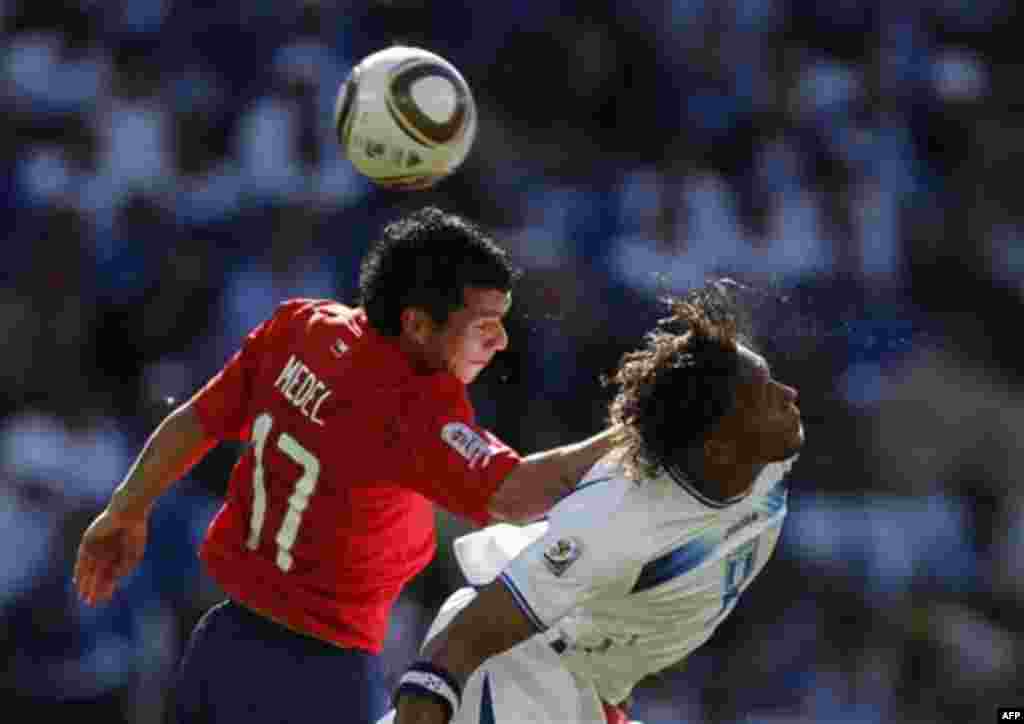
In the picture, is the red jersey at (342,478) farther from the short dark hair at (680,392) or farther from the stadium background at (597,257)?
the stadium background at (597,257)

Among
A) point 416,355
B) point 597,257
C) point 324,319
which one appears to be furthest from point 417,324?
point 597,257

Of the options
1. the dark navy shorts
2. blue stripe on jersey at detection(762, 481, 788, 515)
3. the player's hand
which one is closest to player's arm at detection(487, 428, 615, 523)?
blue stripe on jersey at detection(762, 481, 788, 515)

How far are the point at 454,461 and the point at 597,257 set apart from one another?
4544 millimetres

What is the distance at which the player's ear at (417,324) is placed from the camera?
14.7ft

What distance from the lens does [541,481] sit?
4.09 m

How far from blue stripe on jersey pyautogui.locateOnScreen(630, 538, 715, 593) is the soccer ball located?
2.44 metres

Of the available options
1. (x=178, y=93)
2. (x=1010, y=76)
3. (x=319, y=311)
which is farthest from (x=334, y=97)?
(x=319, y=311)

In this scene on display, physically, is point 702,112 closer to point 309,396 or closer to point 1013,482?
point 1013,482

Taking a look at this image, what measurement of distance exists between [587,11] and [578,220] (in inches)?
49.4

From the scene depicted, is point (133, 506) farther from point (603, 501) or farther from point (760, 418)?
point (760, 418)

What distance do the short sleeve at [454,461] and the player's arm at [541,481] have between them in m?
0.02

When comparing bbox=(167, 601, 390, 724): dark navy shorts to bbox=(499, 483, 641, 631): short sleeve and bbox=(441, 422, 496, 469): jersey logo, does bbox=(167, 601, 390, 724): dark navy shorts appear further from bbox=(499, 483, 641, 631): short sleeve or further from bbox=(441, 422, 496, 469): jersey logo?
bbox=(499, 483, 641, 631): short sleeve

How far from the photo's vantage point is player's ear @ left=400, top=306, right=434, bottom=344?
449 cm

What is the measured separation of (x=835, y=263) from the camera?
8836mm
